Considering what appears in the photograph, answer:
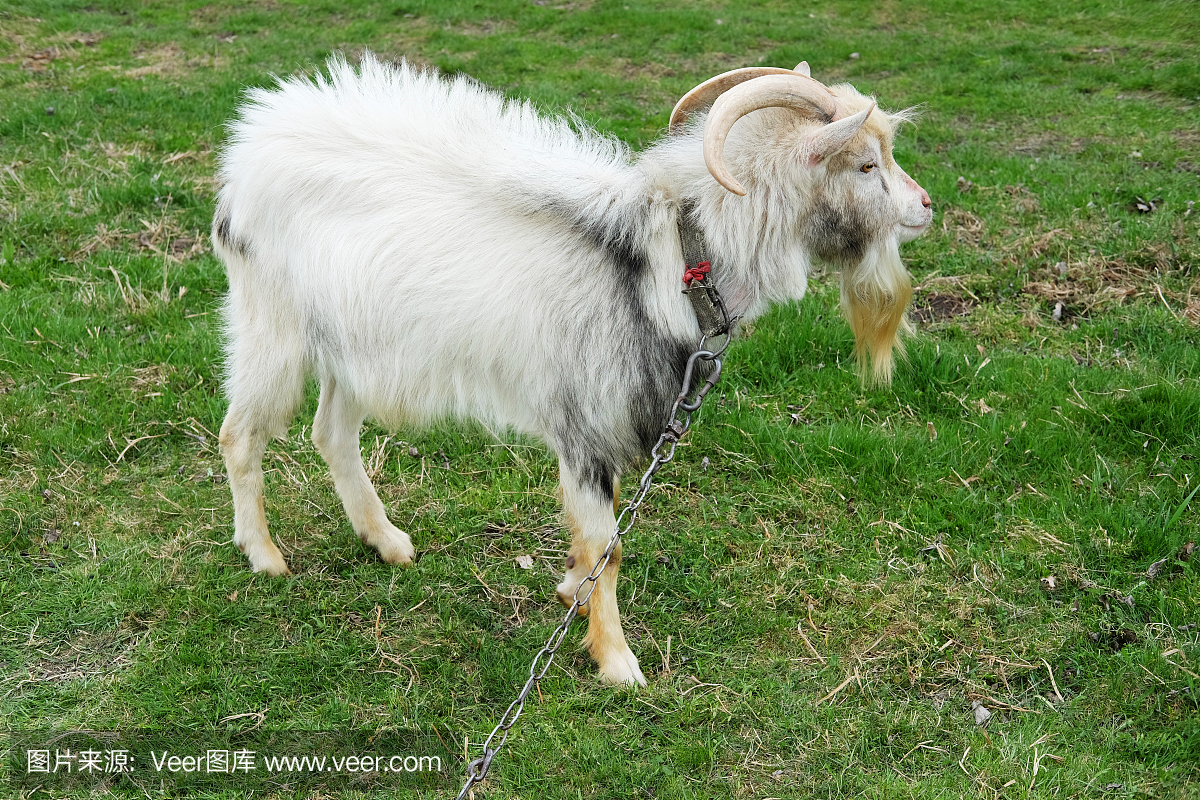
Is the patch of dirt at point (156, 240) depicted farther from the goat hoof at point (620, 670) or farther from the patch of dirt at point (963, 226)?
the patch of dirt at point (963, 226)

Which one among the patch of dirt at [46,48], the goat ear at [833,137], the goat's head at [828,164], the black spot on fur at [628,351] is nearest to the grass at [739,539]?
the black spot on fur at [628,351]

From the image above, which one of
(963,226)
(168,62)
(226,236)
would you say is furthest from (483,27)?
(226,236)

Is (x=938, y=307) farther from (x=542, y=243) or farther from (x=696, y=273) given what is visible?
(x=542, y=243)

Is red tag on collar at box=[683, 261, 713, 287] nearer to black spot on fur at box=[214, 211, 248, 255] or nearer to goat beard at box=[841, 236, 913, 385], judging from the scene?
goat beard at box=[841, 236, 913, 385]

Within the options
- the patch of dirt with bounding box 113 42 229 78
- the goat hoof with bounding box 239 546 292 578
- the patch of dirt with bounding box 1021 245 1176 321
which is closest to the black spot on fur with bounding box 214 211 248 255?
the goat hoof with bounding box 239 546 292 578

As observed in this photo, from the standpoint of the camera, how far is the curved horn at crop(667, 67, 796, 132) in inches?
117

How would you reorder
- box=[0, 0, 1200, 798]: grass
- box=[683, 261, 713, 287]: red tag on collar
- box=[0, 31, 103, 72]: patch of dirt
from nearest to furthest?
1. box=[683, 261, 713, 287]: red tag on collar
2. box=[0, 0, 1200, 798]: grass
3. box=[0, 31, 103, 72]: patch of dirt

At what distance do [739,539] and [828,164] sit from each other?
166cm

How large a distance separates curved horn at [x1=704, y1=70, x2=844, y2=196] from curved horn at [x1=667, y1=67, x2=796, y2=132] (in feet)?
0.43

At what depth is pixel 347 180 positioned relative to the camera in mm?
3188

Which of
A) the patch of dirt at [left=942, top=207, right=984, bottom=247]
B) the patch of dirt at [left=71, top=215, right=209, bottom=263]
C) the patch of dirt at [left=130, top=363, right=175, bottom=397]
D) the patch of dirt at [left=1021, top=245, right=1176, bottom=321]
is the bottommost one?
the patch of dirt at [left=130, top=363, right=175, bottom=397]

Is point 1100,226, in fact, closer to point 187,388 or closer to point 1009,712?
point 1009,712

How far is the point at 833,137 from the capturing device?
2.82 meters

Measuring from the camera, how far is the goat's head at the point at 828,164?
283 cm
